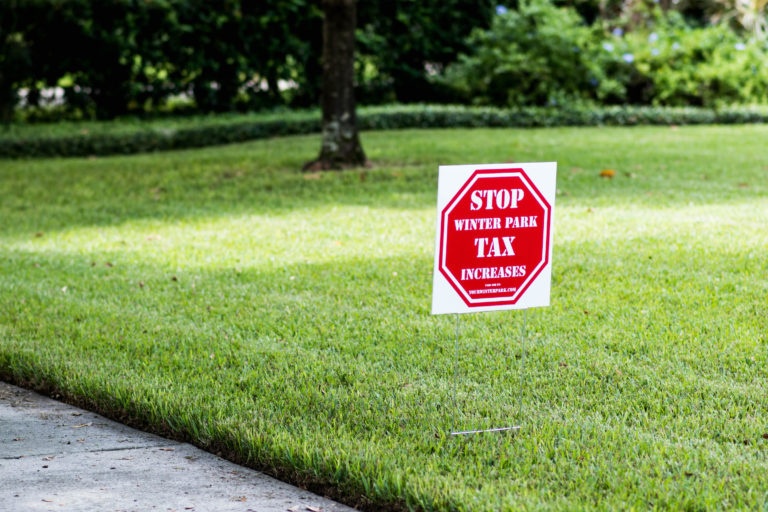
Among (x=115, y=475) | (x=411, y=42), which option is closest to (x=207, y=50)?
(x=411, y=42)

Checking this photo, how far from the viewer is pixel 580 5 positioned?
23000mm

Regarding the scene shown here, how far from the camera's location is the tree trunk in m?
11.0

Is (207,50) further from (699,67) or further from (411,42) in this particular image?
(699,67)

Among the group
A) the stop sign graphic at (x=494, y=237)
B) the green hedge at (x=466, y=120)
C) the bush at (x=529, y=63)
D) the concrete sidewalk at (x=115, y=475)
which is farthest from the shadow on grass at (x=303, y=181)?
the stop sign graphic at (x=494, y=237)

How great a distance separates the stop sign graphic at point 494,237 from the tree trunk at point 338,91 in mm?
7346

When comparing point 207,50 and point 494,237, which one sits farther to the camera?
point 207,50

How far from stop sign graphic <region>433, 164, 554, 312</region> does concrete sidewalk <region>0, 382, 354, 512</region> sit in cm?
112

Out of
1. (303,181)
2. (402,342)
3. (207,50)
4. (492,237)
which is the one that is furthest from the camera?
(207,50)

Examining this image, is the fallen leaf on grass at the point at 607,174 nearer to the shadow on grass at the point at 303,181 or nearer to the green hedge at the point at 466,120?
the shadow on grass at the point at 303,181

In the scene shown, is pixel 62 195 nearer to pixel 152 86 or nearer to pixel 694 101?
pixel 152 86

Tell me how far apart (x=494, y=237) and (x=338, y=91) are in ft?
24.5

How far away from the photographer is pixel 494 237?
13.3ft

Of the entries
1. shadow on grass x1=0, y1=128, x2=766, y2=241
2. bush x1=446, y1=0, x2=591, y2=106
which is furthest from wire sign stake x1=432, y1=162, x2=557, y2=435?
bush x1=446, y1=0, x2=591, y2=106

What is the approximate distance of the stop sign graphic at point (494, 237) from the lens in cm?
397
